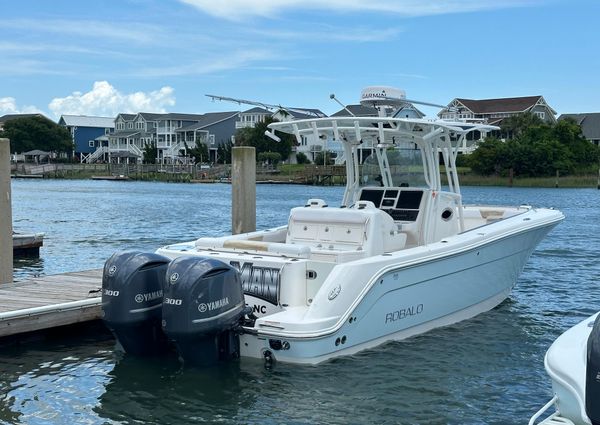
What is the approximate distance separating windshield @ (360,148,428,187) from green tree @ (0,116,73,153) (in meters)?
101

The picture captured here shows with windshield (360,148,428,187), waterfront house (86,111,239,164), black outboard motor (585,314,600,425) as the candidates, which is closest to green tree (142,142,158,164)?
waterfront house (86,111,239,164)

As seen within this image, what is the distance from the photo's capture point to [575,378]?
5.38 meters

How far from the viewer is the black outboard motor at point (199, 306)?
722 centimetres

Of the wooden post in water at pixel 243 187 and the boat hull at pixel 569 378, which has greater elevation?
the wooden post in water at pixel 243 187

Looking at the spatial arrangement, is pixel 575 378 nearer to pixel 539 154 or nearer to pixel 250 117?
pixel 539 154

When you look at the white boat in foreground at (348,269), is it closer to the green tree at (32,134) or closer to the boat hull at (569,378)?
the boat hull at (569,378)

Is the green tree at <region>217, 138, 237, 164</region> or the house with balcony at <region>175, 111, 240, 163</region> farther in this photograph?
the house with balcony at <region>175, 111, 240, 163</region>

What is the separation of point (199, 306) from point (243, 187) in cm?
655

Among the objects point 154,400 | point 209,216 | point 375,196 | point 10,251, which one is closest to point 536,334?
point 375,196

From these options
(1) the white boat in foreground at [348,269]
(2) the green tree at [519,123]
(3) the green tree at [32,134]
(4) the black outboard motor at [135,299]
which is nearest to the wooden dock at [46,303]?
(1) the white boat in foreground at [348,269]

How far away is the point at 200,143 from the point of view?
96.3m

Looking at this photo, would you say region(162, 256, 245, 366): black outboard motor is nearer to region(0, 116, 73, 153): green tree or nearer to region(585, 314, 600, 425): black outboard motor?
region(585, 314, 600, 425): black outboard motor

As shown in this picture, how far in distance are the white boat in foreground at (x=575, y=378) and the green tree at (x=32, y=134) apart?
106581 mm

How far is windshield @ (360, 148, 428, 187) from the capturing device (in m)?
11.2
